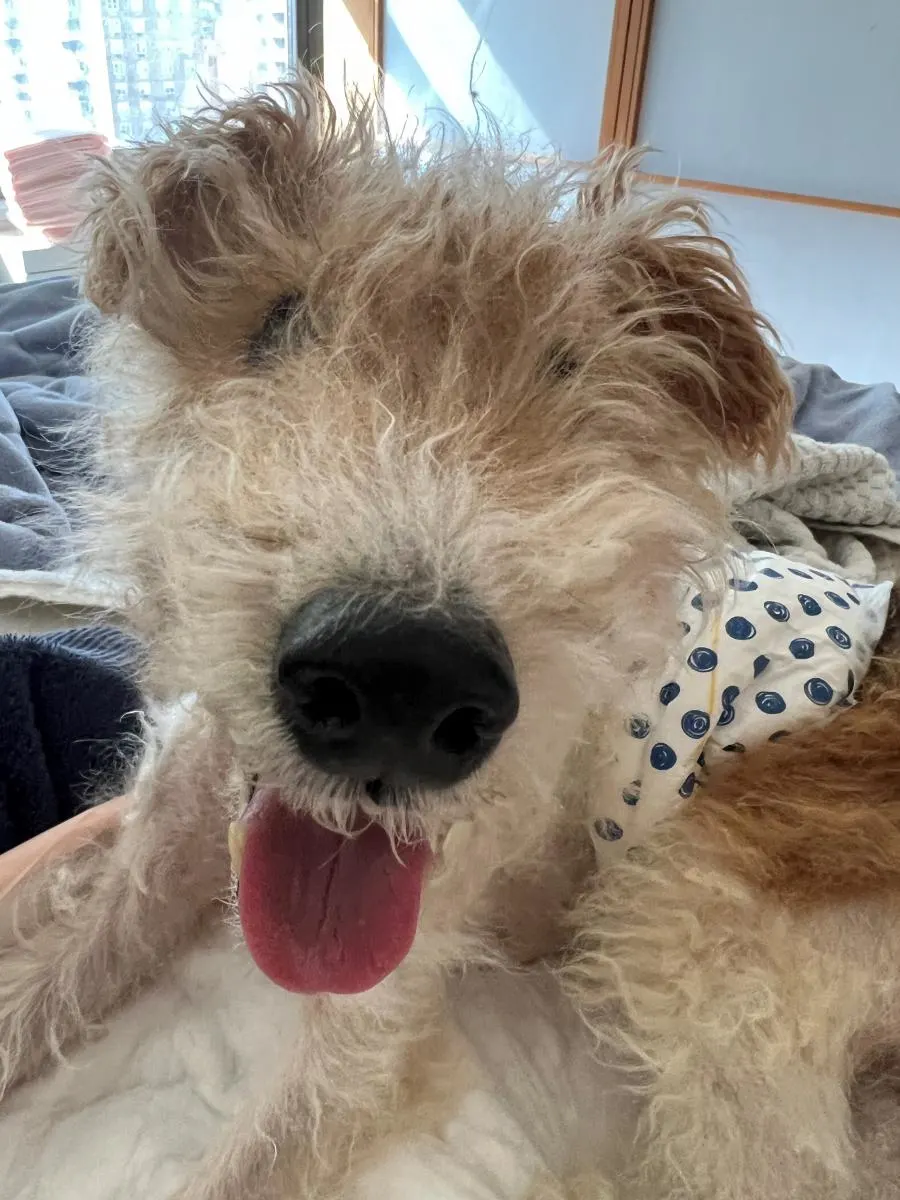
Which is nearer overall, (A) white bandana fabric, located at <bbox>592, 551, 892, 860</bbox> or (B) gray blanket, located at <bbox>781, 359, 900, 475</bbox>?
(A) white bandana fabric, located at <bbox>592, 551, 892, 860</bbox>

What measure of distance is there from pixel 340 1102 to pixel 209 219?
1.33 meters

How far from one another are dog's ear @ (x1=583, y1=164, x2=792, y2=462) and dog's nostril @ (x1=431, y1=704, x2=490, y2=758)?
70 centimetres

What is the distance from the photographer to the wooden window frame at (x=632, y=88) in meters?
5.38

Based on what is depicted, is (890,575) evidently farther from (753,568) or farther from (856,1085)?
(856,1085)

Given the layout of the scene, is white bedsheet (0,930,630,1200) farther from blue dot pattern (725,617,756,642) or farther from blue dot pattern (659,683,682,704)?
blue dot pattern (725,617,756,642)

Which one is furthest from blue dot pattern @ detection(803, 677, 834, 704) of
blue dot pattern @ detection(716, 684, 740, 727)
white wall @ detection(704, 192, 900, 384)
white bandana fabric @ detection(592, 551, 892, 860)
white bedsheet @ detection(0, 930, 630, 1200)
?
white wall @ detection(704, 192, 900, 384)

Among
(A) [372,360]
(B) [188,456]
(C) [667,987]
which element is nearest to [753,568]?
(C) [667,987]

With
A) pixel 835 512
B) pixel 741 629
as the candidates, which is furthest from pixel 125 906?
pixel 835 512

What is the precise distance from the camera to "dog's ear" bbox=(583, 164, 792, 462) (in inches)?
55.2

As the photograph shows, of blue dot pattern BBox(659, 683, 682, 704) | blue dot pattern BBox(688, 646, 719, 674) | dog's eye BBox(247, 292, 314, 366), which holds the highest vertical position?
dog's eye BBox(247, 292, 314, 366)

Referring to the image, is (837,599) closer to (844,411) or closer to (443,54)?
(844,411)

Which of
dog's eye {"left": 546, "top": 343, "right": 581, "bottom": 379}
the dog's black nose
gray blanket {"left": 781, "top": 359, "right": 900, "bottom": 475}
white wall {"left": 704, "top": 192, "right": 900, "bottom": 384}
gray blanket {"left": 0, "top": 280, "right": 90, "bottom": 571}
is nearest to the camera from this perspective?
the dog's black nose

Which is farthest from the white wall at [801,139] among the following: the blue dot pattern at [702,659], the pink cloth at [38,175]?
the blue dot pattern at [702,659]

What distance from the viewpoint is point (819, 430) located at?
3.23 metres
